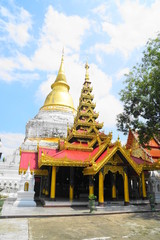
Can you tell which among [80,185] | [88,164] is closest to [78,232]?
[88,164]

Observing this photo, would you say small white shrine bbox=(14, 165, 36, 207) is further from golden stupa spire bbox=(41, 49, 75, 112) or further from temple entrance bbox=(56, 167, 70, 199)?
golden stupa spire bbox=(41, 49, 75, 112)

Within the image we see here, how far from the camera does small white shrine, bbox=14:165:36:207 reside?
12.2 m

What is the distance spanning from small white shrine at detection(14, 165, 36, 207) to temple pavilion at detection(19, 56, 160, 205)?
4.39 feet

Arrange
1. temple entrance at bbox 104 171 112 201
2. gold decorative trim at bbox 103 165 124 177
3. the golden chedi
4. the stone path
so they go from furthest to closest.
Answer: the golden chedi → temple entrance at bbox 104 171 112 201 → gold decorative trim at bbox 103 165 124 177 → the stone path

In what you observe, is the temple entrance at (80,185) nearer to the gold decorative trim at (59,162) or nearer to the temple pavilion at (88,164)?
the temple pavilion at (88,164)

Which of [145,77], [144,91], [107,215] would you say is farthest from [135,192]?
[145,77]

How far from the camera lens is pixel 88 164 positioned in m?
12.3

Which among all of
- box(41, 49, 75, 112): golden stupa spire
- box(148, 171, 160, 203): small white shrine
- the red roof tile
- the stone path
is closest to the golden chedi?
box(41, 49, 75, 112): golden stupa spire

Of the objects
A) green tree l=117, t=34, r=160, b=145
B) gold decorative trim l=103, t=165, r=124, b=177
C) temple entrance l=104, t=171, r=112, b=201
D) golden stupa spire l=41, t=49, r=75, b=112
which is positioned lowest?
temple entrance l=104, t=171, r=112, b=201

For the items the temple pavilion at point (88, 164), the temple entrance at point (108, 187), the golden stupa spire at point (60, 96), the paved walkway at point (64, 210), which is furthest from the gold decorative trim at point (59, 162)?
the golden stupa spire at point (60, 96)

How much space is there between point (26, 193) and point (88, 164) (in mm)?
4876

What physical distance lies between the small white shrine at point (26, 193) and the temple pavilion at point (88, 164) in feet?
4.39

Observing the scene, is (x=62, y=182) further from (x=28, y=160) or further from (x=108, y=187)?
(x=108, y=187)

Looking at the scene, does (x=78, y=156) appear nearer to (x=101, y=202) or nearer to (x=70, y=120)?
(x=101, y=202)
